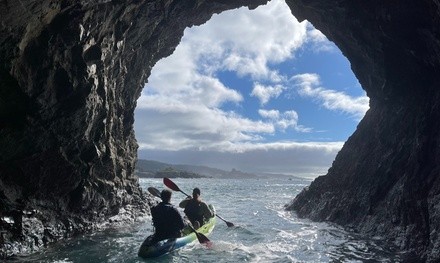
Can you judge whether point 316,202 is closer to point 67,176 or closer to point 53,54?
point 67,176

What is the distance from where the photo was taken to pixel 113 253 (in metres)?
13.2

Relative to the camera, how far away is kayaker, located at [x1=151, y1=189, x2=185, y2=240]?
13.5 meters

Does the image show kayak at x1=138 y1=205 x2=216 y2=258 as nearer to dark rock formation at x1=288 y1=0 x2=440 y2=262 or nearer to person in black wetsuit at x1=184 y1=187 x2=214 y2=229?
person in black wetsuit at x1=184 y1=187 x2=214 y2=229

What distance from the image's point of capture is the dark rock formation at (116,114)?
12.8 metres

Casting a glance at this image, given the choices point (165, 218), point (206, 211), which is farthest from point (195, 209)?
point (165, 218)

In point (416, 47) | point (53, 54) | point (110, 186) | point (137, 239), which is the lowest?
point (137, 239)

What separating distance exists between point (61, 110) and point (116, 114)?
283 inches

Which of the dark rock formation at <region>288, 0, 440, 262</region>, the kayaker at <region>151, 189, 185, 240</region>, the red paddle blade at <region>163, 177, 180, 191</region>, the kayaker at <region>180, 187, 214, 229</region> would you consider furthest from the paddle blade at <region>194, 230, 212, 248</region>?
the dark rock formation at <region>288, 0, 440, 262</region>

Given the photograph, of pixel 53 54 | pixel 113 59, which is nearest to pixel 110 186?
pixel 113 59

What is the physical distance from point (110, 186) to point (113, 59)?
22.2 ft

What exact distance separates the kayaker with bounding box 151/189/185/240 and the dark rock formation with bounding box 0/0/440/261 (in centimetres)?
421

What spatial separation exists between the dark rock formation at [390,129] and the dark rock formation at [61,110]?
10.6 m

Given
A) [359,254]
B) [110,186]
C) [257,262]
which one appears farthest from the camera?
[110,186]

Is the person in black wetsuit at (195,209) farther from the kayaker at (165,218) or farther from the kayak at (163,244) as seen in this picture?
the kayaker at (165,218)
